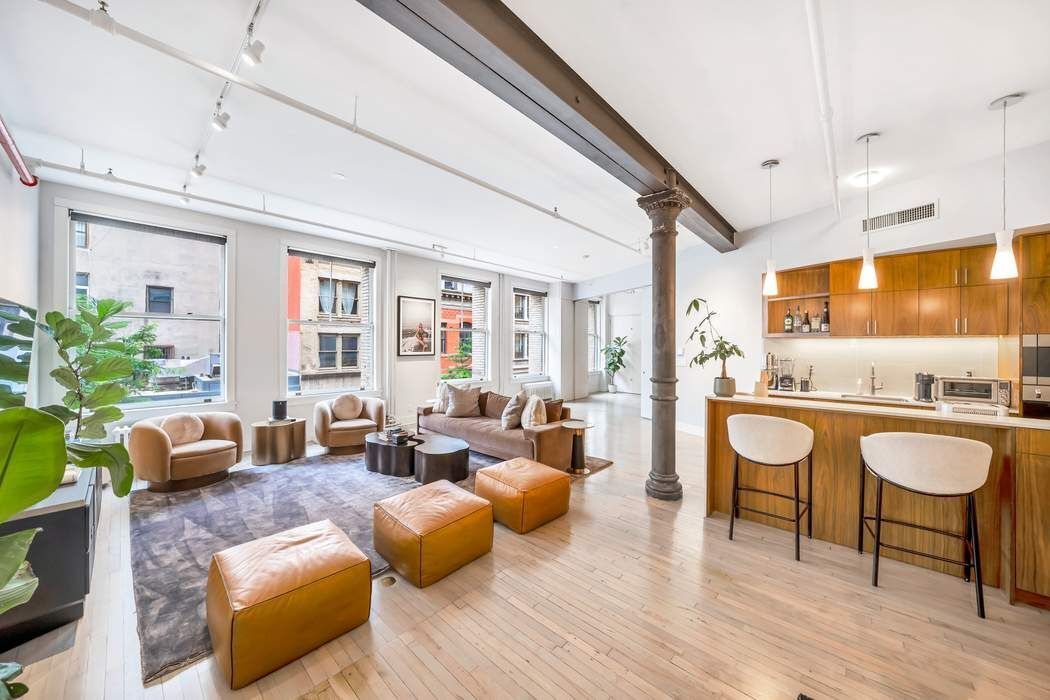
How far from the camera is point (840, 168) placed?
11.8ft

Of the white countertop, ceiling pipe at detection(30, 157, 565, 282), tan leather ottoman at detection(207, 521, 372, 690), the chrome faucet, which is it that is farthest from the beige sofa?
the chrome faucet

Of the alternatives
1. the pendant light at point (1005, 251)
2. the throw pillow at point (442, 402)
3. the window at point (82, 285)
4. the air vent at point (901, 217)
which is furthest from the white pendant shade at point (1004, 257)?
the window at point (82, 285)

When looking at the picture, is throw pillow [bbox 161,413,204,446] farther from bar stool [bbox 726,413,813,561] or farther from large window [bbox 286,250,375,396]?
bar stool [bbox 726,413,813,561]

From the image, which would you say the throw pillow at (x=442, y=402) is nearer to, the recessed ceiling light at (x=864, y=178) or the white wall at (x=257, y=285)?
the white wall at (x=257, y=285)

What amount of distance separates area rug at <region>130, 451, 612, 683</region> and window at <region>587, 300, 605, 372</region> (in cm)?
732

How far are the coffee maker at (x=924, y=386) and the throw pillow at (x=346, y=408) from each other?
6628 mm

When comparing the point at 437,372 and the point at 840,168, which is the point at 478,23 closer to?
the point at 840,168

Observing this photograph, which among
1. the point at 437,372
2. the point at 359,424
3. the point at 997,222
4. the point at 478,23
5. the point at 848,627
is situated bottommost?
the point at 848,627

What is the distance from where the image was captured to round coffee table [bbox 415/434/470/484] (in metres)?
3.96

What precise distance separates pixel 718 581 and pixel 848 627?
2.04 feet

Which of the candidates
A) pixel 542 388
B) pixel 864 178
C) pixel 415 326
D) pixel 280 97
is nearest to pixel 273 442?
pixel 415 326

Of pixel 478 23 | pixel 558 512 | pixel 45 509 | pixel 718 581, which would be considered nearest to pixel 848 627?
pixel 718 581

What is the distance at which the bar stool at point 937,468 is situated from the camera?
83.5 inches

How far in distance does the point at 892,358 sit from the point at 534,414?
13.4 feet
